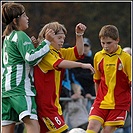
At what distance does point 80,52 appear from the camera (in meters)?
8.12

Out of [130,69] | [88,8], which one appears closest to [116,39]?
[130,69]

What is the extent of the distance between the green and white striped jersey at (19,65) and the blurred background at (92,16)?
44.3 feet

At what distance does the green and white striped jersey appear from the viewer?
299 inches

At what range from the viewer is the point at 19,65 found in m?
7.71

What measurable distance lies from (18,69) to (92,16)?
16.2 m

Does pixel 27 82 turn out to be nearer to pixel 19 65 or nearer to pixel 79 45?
pixel 19 65

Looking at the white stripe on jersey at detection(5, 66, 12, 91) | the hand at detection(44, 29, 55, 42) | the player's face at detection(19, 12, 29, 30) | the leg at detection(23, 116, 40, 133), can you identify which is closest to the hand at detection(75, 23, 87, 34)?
the hand at detection(44, 29, 55, 42)

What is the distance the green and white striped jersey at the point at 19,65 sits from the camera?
→ 760 centimetres

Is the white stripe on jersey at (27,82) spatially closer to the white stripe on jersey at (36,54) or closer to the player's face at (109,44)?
the white stripe on jersey at (36,54)

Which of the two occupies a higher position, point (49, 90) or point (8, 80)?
point (8, 80)

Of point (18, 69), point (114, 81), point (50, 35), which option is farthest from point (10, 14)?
point (114, 81)

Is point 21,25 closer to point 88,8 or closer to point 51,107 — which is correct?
point 51,107

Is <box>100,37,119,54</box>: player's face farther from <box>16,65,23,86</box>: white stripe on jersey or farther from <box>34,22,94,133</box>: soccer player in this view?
<box>16,65,23,86</box>: white stripe on jersey

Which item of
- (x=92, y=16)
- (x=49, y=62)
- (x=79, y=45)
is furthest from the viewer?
(x=92, y=16)
